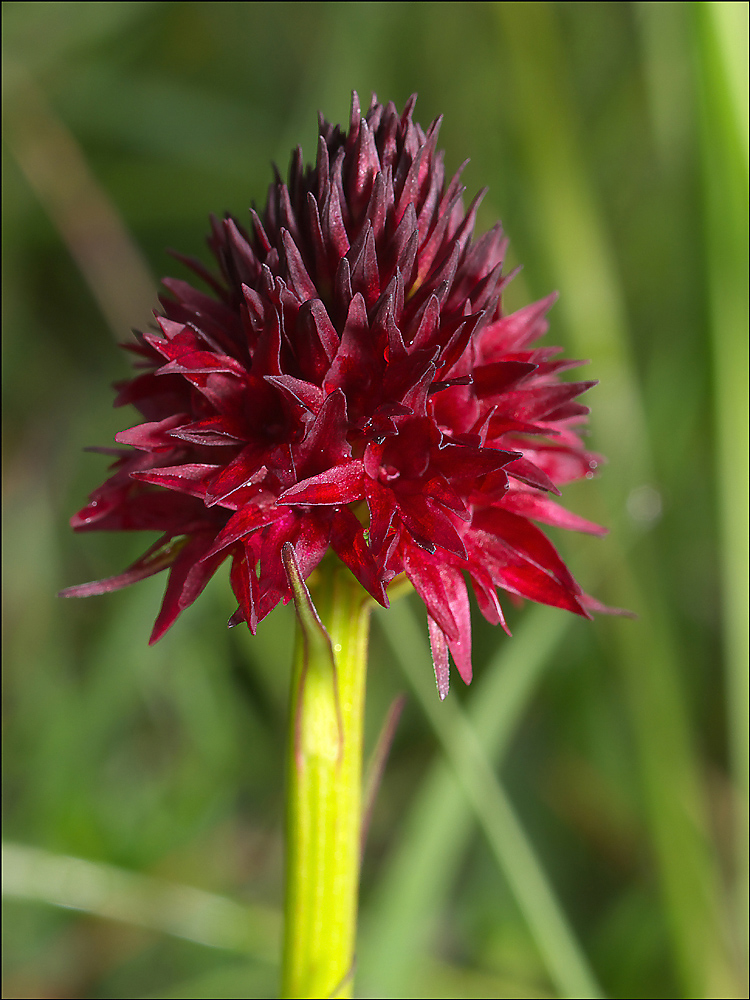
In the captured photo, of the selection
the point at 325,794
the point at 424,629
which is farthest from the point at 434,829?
the point at 424,629

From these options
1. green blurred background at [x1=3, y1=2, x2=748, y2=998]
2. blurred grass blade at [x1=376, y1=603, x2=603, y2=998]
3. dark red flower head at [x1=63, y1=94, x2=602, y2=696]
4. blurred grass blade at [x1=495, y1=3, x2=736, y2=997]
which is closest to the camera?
dark red flower head at [x1=63, y1=94, x2=602, y2=696]

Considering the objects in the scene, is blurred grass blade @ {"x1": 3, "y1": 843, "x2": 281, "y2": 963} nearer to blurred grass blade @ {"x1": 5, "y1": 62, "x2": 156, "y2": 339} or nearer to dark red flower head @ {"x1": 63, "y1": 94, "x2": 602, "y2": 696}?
dark red flower head @ {"x1": 63, "y1": 94, "x2": 602, "y2": 696}

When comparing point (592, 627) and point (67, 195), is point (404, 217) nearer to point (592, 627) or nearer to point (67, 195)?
point (592, 627)

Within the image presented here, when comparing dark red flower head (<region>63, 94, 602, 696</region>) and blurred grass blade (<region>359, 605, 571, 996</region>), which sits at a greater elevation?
dark red flower head (<region>63, 94, 602, 696</region>)

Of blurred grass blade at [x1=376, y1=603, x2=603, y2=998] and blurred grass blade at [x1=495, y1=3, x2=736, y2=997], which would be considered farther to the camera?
blurred grass blade at [x1=495, y1=3, x2=736, y2=997]

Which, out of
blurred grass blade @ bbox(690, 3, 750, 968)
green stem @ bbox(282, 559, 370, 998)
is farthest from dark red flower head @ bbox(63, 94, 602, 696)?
blurred grass blade @ bbox(690, 3, 750, 968)

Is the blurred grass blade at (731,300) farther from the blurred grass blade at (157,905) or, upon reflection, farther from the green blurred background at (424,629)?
the blurred grass blade at (157,905)
